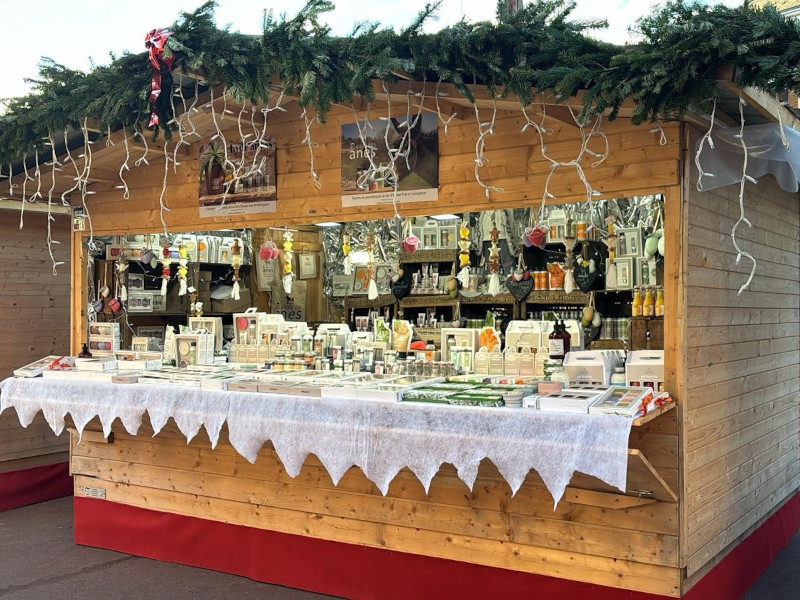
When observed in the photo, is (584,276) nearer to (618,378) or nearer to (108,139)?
(618,378)

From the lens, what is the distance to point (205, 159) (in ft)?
17.3

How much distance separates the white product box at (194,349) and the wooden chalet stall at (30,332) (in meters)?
2.14

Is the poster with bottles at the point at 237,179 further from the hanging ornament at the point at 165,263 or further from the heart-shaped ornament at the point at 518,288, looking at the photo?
the heart-shaped ornament at the point at 518,288

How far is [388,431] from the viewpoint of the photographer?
375 cm

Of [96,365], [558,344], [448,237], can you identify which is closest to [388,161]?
[448,237]

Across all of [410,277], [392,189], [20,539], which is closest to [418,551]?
[392,189]

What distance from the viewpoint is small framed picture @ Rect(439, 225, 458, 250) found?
5.55 meters

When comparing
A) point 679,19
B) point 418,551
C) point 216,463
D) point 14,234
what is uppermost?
point 679,19

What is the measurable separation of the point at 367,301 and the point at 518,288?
1157 mm

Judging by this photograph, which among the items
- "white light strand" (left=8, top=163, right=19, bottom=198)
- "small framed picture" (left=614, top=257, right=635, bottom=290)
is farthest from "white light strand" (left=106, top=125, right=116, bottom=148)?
"small framed picture" (left=614, top=257, right=635, bottom=290)

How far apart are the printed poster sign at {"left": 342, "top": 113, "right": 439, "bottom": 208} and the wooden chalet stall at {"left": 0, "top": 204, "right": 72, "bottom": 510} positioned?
338 cm

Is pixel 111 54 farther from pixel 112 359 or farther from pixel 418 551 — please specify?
pixel 418 551

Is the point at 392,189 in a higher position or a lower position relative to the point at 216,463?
higher

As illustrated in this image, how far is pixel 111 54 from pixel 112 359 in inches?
83.1
